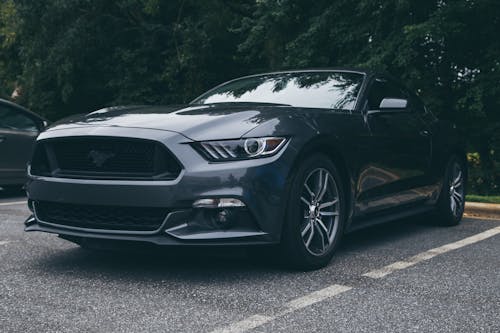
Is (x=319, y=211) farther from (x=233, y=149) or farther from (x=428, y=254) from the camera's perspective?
(x=428, y=254)

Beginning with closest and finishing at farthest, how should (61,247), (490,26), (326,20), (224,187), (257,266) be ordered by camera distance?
(224,187) < (257,266) < (61,247) < (490,26) < (326,20)

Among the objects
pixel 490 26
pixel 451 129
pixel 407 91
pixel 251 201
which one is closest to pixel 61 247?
pixel 251 201

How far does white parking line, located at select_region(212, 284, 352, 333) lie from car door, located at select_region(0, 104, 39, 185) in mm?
6554

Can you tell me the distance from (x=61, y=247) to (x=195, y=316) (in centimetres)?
235

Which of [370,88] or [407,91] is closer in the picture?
[370,88]

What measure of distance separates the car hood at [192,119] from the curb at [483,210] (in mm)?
3824

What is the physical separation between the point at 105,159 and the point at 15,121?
5887 millimetres

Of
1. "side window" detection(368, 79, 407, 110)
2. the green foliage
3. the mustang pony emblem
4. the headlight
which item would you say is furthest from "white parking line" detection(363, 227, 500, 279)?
the green foliage

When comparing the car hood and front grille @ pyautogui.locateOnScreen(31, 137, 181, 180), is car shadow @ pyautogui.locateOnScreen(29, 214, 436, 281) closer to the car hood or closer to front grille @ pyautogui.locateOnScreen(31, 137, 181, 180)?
front grille @ pyautogui.locateOnScreen(31, 137, 181, 180)

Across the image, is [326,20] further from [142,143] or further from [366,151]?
[142,143]

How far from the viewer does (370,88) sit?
594 cm

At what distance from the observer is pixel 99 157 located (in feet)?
Answer: 15.0

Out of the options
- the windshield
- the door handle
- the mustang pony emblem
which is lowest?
the door handle

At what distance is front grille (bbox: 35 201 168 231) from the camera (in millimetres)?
4422
